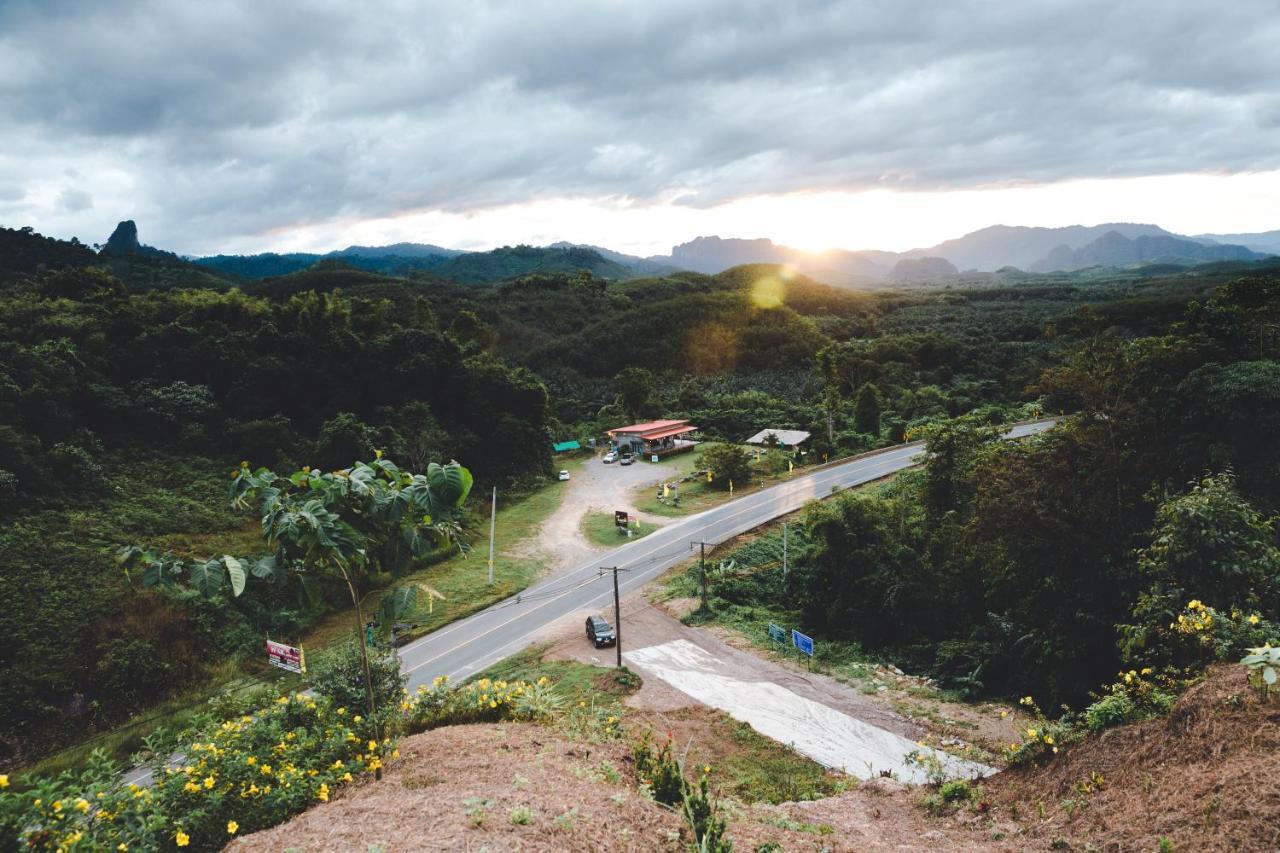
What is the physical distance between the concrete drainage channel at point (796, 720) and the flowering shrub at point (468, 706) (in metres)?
6.81

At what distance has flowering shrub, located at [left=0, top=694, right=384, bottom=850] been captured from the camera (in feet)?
16.4

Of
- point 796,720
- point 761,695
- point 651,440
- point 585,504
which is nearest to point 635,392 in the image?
point 651,440

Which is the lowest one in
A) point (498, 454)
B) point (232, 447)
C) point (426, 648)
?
point (426, 648)

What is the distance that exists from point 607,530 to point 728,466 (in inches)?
418

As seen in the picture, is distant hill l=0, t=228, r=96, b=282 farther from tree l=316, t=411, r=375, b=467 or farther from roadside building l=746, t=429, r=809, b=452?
roadside building l=746, t=429, r=809, b=452

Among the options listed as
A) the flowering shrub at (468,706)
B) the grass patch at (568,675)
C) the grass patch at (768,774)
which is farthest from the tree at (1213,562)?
the grass patch at (568,675)

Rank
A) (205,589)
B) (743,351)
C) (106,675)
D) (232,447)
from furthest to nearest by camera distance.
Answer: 1. (743,351)
2. (232,447)
3. (106,675)
4. (205,589)

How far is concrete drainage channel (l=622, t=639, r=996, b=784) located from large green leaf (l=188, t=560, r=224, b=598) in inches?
456

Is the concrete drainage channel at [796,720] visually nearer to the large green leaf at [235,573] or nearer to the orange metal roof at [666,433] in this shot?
the large green leaf at [235,573]

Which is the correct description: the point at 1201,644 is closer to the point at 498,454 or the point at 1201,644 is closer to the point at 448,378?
the point at 498,454

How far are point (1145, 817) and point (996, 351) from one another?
304 feet

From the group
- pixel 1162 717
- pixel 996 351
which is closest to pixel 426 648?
pixel 1162 717

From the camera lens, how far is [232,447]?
37000 mm

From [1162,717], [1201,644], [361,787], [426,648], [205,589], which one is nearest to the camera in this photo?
[205,589]
